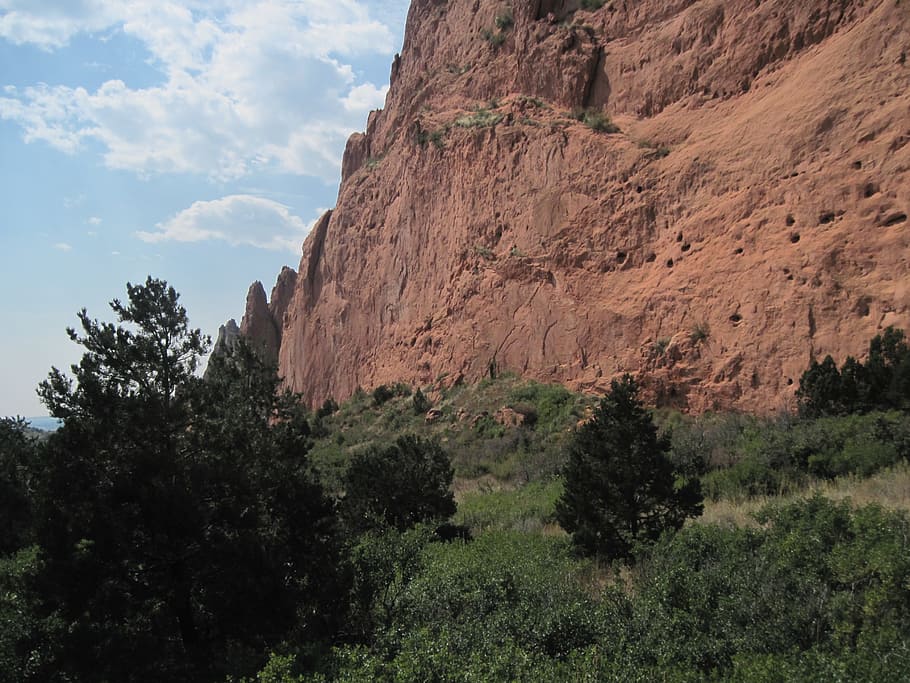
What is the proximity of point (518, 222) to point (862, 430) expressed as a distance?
15.9 m

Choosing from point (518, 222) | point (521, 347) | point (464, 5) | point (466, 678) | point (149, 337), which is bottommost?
point (466, 678)

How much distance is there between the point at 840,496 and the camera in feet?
29.5

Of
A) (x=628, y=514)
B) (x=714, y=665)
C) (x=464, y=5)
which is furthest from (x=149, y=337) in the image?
(x=464, y=5)

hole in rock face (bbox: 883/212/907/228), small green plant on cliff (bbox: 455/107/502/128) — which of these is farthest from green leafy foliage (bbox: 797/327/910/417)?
small green plant on cliff (bbox: 455/107/502/128)

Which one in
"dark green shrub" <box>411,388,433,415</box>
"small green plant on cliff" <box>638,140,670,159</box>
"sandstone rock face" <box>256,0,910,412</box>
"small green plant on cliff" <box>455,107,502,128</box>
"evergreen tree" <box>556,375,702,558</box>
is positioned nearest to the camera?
"evergreen tree" <box>556,375,702,558</box>

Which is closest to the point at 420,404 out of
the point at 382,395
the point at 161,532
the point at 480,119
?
the point at 382,395

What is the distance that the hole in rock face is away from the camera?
15211mm

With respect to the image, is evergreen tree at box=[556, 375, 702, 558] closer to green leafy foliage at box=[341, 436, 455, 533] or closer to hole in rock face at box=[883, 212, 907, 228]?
green leafy foliage at box=[341, 436, 455, 533]

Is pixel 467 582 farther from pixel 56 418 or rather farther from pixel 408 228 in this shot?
pixel 408 228

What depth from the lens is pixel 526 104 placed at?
26.7 m

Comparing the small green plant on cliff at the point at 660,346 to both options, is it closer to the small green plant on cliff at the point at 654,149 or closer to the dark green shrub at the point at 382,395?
the small green plant on cliff at the point at 654,149

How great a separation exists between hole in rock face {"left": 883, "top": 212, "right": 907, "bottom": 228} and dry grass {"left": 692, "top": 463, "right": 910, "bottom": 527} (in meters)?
8.11

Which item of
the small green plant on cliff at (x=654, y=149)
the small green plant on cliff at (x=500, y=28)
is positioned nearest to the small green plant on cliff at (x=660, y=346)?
the small green plant on cliff at (x=654, y=149)

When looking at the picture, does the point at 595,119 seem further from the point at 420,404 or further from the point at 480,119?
the point at 420,404
